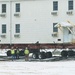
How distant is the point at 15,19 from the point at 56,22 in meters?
4.25

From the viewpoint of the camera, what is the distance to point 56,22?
3984 centimetres

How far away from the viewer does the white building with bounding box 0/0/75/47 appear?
130ft

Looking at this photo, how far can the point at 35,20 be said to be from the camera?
40.6m

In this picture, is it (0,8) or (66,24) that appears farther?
(0,8)

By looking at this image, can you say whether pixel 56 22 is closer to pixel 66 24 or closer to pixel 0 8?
pixel 66 24

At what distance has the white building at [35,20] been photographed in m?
39.6

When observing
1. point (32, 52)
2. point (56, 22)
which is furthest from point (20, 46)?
point (56, 22)

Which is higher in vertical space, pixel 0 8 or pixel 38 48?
pixel 0 8
